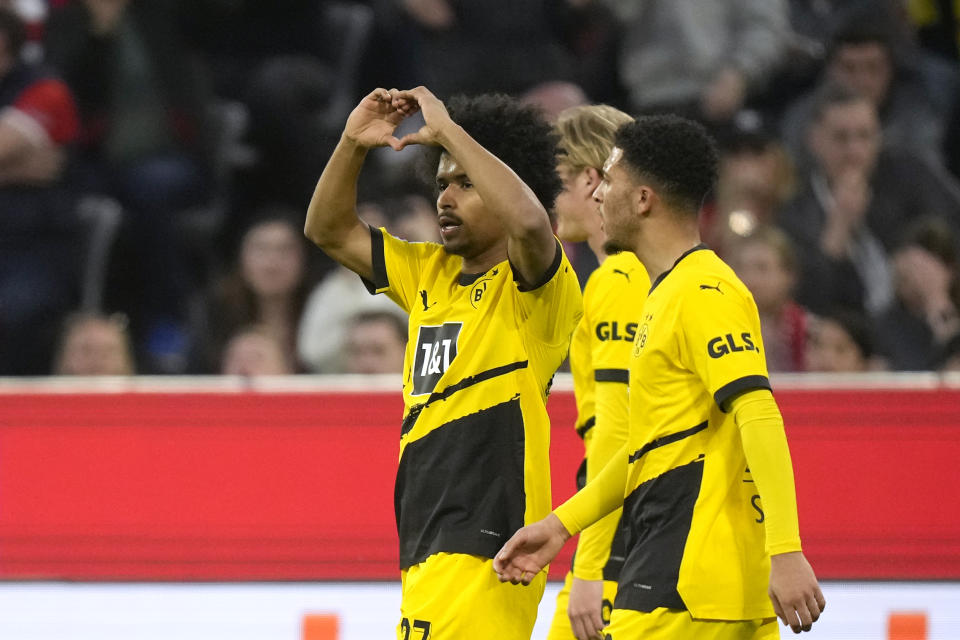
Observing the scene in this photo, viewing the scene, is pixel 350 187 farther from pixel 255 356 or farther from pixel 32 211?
pixel 32 211

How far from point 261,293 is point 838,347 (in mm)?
2811

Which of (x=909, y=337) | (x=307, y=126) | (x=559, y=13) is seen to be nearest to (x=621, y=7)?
(x=559, y=13)

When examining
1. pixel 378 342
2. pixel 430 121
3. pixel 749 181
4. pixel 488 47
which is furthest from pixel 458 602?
pixel 488 47

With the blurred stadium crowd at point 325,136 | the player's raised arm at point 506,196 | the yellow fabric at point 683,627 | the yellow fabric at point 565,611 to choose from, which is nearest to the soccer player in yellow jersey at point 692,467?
the yellow fabric at point 683,627

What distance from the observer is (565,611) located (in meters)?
3.86

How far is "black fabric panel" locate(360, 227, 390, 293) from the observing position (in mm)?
3168

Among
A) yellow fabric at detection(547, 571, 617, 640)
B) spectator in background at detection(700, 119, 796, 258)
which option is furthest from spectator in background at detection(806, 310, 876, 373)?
yellow fabric at detection(547, 571, 617, 640)

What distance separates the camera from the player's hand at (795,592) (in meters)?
2.47

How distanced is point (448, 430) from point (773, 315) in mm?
3513

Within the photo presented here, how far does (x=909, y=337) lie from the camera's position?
6.36 m

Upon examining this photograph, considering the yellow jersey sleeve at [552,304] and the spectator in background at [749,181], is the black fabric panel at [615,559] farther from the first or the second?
the spectator in background at [749,181]

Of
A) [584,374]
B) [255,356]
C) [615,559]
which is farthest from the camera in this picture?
[255,356]

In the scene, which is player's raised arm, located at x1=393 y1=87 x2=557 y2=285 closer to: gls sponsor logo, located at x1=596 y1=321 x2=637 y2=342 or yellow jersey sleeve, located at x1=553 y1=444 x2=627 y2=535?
yellow jersey sleeve, located at x1=553 y1=444 x2=627 y2=535

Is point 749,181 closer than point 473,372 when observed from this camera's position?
No
